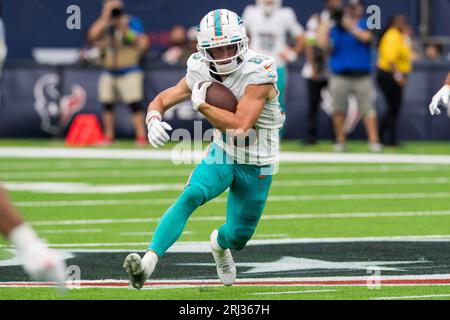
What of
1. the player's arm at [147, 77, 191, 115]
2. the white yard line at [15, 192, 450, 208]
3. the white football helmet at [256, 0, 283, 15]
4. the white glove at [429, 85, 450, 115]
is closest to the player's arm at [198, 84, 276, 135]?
the player's arm at [147, 77, 191, 115]

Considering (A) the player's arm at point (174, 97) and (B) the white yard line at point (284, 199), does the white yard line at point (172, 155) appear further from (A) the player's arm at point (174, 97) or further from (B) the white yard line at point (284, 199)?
(A) the player's arm at point (174, 97)

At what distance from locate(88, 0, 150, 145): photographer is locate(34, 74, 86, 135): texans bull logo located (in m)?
1.05

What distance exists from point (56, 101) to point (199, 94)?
39.1ft

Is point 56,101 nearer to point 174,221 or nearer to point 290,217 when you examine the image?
point 290,217

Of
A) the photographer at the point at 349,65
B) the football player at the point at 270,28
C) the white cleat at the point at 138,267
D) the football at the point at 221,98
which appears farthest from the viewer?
the photographer at the point at 349,65

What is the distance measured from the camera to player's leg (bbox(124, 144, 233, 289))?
20.9 feet

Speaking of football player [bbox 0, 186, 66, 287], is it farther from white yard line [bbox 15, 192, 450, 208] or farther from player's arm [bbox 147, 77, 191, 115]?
white yard line [bbox 15, 192, 450, 208]

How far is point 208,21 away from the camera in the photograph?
692cm

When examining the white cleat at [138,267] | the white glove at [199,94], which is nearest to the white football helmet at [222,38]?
the white glove at [199,94]

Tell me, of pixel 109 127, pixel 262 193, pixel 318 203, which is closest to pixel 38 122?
pixel 109 127

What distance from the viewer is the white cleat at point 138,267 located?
→ 20.4 ft

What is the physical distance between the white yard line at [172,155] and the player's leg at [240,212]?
311 inches

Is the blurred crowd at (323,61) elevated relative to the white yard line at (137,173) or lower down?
elevated

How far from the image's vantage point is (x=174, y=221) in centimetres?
667
